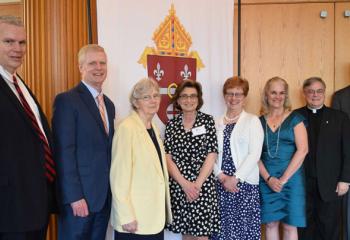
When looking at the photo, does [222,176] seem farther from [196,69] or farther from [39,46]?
[39,46]

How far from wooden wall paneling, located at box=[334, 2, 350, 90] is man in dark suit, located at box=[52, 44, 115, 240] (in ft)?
9.08

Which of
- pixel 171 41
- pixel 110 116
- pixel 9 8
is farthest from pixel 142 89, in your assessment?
pixel 9 8

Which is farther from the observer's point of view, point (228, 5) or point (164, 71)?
point (228, 5)

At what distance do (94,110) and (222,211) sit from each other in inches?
→ 53.4

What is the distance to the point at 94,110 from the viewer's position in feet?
7.35

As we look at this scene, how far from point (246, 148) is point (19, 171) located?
5.76 ft

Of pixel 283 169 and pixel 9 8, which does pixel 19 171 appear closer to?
pixel 283 169

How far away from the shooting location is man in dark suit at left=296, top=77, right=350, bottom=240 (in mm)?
3127

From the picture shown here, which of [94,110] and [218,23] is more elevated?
[218,23]

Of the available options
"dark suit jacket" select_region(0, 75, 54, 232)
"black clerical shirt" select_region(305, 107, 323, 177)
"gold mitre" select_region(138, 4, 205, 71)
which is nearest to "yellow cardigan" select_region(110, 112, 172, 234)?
"dark suit jacket" select_region(0, 75, 54, 232)

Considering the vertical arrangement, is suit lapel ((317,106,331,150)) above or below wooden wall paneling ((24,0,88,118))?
below

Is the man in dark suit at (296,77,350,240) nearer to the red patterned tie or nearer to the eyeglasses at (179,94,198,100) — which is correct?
the eyeglasses at (179,94,198,100)

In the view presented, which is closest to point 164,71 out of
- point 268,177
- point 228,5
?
point 228,5

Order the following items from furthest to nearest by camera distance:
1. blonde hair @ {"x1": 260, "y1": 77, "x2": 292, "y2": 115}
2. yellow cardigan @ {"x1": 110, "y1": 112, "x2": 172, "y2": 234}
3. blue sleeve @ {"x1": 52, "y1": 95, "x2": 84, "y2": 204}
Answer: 1. blonde hair @ {"x1": 260, "y1": 77, "x2": 292, "y2": 115}
2. yellow cardigan @ {"x1": 110, "y1": 112, "x2": 172, "y2": 234}
3. blue sleeve @ {"x1": 52, "y1": 95, "x2": 84, "y2": 204}
